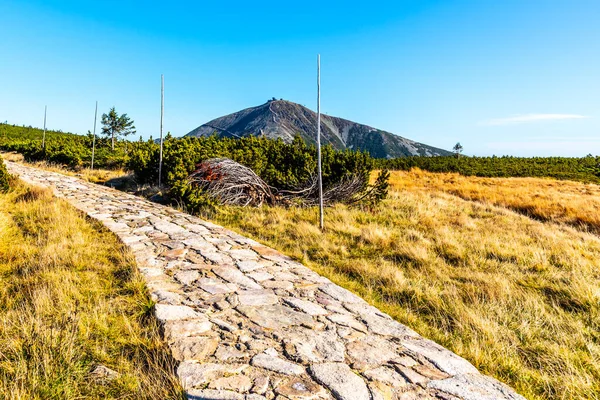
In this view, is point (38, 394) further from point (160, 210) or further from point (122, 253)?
point (160, 210)

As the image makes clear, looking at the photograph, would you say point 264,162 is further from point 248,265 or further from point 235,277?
point 235,277

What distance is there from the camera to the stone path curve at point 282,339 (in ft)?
7.16

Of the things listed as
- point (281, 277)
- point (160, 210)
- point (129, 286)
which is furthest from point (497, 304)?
point (160, 210)

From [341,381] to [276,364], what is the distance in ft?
1.57

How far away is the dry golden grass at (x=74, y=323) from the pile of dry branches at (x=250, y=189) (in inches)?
159

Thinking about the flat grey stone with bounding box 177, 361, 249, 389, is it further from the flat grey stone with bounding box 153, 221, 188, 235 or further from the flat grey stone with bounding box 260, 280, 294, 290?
the flat grey stone with bounding box 153, 221, 188, 235

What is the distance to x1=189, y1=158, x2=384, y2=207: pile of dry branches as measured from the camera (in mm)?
8836

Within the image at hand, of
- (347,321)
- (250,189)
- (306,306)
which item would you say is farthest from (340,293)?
(250,189)

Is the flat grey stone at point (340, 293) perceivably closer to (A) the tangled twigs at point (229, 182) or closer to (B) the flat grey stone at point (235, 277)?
(B) the flat grey stone at point (235, 277)

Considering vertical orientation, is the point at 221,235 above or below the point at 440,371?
above

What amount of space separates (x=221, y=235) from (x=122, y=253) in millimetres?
1944

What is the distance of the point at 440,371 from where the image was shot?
2527 millimetres

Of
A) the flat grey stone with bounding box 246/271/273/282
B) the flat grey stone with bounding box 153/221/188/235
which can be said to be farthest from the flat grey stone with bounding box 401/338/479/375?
the flat grey stone with bounding box 153/221/188/235

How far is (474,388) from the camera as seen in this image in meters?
2.34
